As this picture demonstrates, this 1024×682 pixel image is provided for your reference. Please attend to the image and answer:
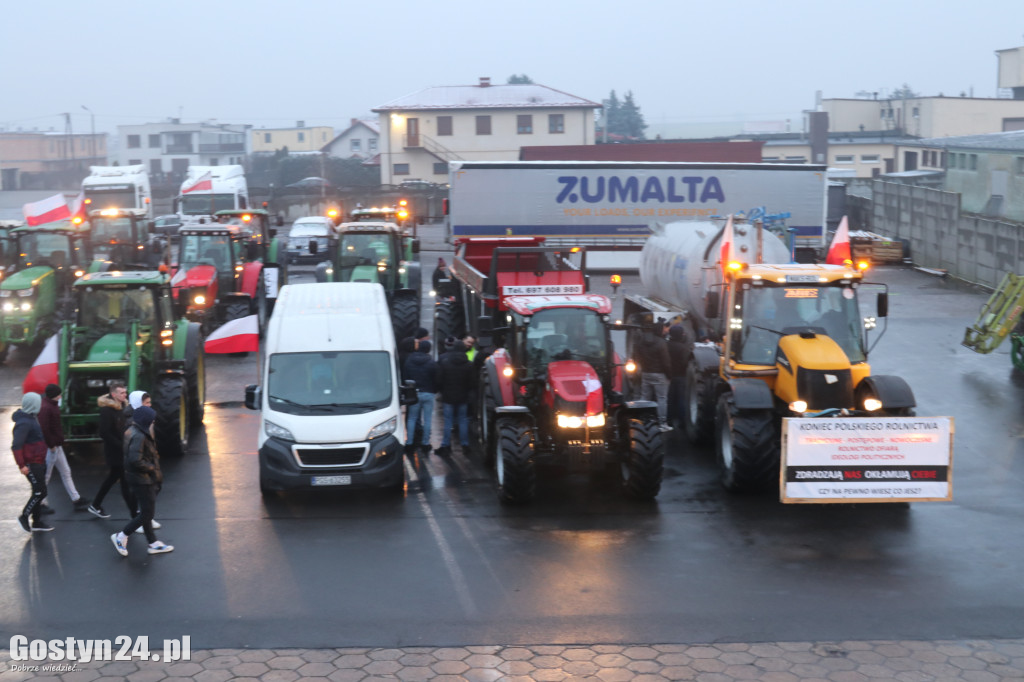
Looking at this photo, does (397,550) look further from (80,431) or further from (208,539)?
(80,431)

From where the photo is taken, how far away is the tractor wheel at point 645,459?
39.1ft

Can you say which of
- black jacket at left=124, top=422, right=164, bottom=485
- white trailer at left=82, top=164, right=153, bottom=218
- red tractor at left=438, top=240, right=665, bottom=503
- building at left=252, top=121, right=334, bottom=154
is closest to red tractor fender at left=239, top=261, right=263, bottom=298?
red tractor at left=438, top=240, right=665, bottom=503

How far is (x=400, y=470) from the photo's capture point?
12.4 m

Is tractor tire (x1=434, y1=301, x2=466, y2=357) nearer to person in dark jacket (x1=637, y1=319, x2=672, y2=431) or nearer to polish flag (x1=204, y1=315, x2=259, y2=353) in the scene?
person in dark jacket (x1=637, y1=319, x2=672, y2=431)

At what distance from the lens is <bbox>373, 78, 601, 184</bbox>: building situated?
62.1 meters

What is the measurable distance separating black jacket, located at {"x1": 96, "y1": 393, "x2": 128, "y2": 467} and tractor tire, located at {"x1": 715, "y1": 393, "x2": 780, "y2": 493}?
7.04 m

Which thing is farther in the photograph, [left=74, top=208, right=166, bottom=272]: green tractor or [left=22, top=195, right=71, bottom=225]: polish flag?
[left=74, top=208, right=166, bottom=272]: green tractor

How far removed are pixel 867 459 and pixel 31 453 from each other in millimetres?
9119

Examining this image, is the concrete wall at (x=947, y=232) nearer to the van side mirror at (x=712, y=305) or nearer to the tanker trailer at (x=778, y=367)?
the tanker trailer at (x=778, y=367)

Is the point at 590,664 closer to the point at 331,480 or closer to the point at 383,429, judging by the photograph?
the point at 331,480

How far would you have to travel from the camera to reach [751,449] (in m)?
12.1

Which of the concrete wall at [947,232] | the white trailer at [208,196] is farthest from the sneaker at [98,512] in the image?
Result: the white trailer at [208,196]

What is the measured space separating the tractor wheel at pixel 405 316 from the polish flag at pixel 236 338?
4680 mm

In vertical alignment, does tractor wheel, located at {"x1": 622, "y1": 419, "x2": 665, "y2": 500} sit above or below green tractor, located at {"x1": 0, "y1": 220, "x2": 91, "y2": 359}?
below
